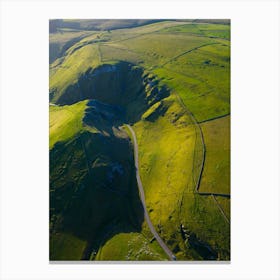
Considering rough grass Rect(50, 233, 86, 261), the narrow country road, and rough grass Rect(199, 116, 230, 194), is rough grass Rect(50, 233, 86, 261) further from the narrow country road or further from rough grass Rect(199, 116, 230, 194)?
rough grass Rect(199, 116, 230, 194)

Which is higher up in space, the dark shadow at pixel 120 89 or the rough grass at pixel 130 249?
the dark shadow at pixel 120 89

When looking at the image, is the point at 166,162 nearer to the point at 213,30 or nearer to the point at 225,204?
the point at 225,204

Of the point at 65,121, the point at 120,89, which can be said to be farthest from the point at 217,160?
the point at 120,89

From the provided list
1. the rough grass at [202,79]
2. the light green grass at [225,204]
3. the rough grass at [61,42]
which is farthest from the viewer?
the rough grass at [61,42]

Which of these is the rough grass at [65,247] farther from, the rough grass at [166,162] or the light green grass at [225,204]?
the light green grass at [225,204]

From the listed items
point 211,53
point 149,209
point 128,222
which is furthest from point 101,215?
point 211,53

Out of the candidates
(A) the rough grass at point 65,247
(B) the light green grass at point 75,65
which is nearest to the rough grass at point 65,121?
(B) the light green grass at point 75,65
